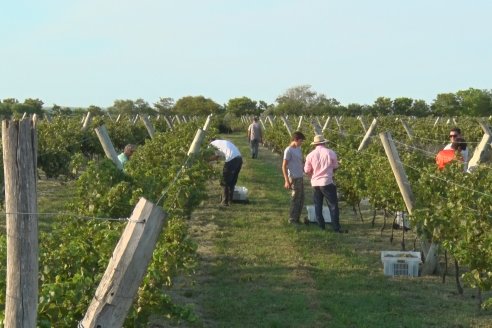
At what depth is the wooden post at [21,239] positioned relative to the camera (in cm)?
297

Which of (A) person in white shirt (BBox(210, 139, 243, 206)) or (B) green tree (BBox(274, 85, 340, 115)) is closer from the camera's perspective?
(A) person in white shirt (BBox(210, 139, 243, 206))

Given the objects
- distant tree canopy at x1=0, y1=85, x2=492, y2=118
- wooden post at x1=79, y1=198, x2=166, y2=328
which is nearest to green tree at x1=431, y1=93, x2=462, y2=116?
distant tree canopy at x1=0, y1=85, x2=492, y2=118

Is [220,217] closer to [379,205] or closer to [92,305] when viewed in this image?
[379,205]

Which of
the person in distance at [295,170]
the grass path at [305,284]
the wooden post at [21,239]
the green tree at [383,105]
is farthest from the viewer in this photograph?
the green tree at [383,105]

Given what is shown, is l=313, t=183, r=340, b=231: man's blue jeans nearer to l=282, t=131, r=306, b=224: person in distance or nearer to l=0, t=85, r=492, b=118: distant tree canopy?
l=282, t=131, r=306, b=224: person in distance

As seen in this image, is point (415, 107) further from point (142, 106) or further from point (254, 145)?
point (254, 145)

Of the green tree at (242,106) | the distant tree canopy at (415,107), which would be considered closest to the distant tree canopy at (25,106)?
the distant tree canopy at (415,107)

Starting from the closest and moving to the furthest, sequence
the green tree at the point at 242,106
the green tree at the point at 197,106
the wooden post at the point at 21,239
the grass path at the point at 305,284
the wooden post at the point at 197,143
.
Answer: the wooden post at the point at 21,239, the grass path at the point at 305,284, the wooden post at the point at 197,143, the green tree at the point at 197,106, the green tree at the point at 242,106

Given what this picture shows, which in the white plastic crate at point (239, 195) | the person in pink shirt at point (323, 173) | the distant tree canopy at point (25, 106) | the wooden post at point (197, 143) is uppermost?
the distant tree canopy at point (25, 106)

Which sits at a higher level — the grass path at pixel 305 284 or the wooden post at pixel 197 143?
the wooden post at pixel 197 143

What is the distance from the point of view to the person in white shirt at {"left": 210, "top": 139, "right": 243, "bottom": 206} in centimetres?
1211

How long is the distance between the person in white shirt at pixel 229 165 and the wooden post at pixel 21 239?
893 cm

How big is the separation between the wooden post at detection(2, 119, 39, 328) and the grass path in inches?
120

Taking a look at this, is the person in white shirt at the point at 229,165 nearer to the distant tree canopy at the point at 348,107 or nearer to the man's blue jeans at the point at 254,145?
the man's blue jeans at the point at 254,145
